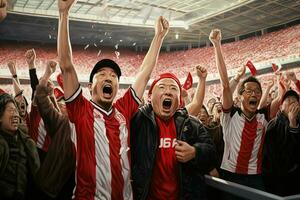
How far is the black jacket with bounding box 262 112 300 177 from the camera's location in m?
3.25

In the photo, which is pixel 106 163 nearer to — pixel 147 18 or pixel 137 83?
pixel 137 83

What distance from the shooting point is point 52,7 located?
44.1ft

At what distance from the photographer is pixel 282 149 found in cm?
326

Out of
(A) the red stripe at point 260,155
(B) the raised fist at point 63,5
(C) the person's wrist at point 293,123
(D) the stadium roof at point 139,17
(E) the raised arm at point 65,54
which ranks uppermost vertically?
(D) the stadium roof at point 139,17

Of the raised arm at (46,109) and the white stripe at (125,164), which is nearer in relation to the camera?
the white stripe at (125,164)

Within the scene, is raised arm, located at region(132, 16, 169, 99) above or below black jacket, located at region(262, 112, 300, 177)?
above

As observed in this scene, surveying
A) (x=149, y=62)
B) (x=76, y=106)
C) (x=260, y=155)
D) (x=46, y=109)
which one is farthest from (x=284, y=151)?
(x=46, y=109)

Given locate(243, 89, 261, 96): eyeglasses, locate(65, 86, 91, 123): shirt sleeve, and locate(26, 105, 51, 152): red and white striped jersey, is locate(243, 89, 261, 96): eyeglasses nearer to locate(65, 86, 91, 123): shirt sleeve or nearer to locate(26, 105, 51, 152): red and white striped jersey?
locate(65, 86, 91, 123): shirt sleeve

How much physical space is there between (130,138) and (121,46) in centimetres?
1847

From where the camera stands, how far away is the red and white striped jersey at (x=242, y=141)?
323 cm

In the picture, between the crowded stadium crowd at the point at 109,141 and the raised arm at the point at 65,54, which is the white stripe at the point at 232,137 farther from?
the raised arm at the point at 65,54

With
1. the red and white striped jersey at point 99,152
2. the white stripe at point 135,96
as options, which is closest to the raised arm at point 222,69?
the white stripe at point 135,96

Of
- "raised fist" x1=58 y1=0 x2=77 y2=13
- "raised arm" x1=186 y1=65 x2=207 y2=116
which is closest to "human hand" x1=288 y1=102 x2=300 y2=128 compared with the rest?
"raised arm" x1=186 y1=65 x2=207 y2=116

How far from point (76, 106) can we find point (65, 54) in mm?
340
